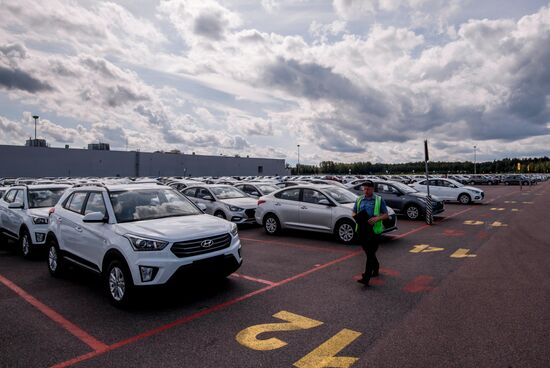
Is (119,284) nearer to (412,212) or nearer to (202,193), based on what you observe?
(202,193)

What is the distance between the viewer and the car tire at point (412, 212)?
15.1 metres

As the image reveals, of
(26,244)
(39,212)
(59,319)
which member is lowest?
(59,319)

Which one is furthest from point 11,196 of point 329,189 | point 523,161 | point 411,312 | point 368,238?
point 523,161

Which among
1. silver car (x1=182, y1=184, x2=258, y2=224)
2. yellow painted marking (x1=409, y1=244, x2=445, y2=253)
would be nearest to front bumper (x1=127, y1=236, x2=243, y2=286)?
yellow painted marking (x1=409, y1=244, x2=445, y2=253)

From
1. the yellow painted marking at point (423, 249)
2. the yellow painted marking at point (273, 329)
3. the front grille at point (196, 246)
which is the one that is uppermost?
the front grille at point (196, 246)

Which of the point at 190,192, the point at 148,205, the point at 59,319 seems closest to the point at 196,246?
the point at 148,205

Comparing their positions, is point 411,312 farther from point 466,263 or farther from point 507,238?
point 507,238

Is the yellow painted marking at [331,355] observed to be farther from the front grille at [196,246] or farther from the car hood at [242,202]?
the car hood at [242,202]

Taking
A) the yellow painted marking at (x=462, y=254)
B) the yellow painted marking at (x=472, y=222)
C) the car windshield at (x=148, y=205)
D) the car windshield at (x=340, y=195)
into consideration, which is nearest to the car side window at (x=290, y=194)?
the car windshield at (x=340, y=195)

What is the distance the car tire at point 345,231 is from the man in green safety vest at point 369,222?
3410 mm

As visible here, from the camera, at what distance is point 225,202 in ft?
43.2

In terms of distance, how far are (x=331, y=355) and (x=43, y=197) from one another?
29.6 feet

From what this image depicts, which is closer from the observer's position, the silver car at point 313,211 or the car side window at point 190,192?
the silver car at point 313,211

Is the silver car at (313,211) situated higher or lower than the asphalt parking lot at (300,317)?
higher
